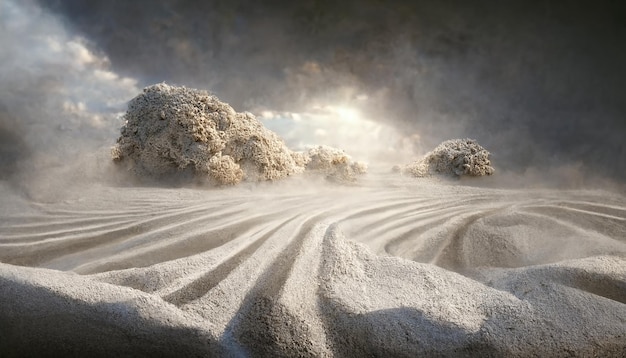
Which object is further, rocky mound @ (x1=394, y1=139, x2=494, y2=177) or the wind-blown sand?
rocky mound @ (x1=394, y1=139, x2=494, y2=177)

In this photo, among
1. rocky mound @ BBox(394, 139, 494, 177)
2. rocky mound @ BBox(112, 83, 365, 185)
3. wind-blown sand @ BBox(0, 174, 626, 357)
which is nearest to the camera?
wind-blown sand @ BBox(0, 174, 626, 357)

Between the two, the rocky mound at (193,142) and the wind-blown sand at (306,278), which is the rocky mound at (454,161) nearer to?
the rocky mound at (193,142)

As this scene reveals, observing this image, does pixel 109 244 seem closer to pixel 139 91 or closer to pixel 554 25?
pixel 139 91

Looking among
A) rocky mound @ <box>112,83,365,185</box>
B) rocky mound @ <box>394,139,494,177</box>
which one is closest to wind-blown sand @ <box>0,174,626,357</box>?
rocky mound @ <box>112,83,365,185</box>

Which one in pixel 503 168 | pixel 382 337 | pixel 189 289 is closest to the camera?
pixel 382 337

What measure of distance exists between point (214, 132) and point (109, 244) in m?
1.59

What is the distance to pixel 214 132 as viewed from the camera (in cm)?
411

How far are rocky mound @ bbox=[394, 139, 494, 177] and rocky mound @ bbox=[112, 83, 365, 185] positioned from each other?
2.74 feet

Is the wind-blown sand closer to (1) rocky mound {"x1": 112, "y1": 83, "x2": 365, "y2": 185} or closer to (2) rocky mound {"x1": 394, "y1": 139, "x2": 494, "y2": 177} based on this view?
(1) rocky mound {"x1": 112, "y1": 83, "x2": 365, "y2": 185}

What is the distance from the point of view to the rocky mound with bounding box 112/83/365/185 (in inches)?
158

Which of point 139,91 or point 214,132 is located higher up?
point 139,91

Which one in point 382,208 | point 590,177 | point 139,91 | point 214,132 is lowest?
point 382,208

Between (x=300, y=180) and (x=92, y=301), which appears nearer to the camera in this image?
(x=92, y=301)

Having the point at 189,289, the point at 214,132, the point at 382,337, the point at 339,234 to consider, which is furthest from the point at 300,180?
the point at 382,337
